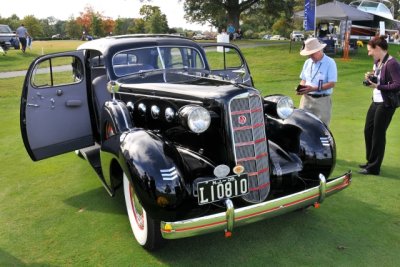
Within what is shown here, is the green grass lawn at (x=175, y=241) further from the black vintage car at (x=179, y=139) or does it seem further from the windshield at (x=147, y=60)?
the windshield at (x=147, y=60)

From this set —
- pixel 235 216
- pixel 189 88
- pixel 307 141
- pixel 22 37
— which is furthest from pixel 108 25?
pixel 235 216

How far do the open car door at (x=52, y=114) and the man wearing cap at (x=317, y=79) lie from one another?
3123mm

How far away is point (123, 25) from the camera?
231ft

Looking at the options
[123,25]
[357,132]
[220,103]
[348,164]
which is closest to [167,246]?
[220,103]

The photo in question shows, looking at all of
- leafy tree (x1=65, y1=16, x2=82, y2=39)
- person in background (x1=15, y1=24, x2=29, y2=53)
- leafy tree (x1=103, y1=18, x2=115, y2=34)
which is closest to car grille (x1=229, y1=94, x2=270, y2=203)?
person in background (x1=15, y1=24, x2=29, y2=53)

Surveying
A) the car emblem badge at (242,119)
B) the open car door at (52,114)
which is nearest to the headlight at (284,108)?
the car emblem badge at (242,119)

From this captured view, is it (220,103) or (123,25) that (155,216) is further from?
(123,25)

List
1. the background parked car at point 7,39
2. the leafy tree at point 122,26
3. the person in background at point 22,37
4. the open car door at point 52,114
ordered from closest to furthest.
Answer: the open car door at point 52,114 < the person in background at point 22,37 < the background parked car at point 7,39 < the leafy tree at point 122,26

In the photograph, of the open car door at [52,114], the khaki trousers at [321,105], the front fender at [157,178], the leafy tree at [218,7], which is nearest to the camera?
the front fender at [157,178]

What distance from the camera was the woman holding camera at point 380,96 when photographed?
490 cm

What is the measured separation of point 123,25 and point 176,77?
229 ft

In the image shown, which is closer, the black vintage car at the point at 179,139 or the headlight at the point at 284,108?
the black vintage car at the point at 179,139

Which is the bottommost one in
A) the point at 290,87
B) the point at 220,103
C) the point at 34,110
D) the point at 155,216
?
the point at 290,87

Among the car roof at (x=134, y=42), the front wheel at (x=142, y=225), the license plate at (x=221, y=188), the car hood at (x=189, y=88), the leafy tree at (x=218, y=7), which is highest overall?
the leafy tree at (x=218, y=7)
